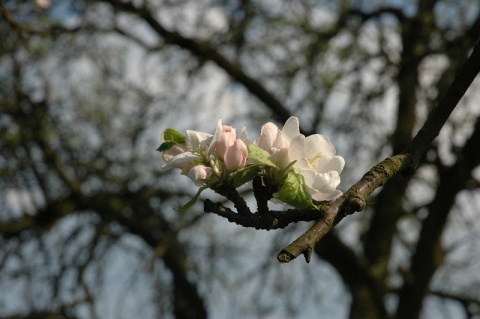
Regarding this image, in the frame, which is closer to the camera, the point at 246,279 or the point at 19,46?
the point at 19,46

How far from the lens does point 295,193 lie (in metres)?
→ 1.38

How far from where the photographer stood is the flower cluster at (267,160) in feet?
4.55

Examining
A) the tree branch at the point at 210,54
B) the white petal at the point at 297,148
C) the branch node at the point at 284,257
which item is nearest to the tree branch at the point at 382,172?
the branch node at the point at 284,257

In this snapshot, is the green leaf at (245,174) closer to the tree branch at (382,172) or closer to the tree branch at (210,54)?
the tree branch at (382,172)

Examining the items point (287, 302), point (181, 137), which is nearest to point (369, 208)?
point (287, 302)

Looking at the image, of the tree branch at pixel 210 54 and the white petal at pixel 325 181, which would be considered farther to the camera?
the tree branch at pixel 210 54

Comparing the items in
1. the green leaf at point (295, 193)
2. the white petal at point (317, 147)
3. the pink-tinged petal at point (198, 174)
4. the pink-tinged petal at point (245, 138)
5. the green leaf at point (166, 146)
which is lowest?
the green leaf at point (295, 193)

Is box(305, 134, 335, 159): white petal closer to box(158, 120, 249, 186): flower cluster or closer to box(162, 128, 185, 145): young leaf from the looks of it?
box(158, 120, 249, 186): flower cluster

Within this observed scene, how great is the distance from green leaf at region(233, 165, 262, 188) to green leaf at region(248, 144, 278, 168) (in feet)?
0.08

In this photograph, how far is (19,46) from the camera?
20.9ft

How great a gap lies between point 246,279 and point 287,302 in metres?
0.43

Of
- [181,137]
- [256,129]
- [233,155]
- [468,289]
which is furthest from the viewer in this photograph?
[468,289]

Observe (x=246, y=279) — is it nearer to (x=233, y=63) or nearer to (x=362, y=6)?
(x=233, y=63)

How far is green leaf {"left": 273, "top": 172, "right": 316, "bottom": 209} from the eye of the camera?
1366mm
